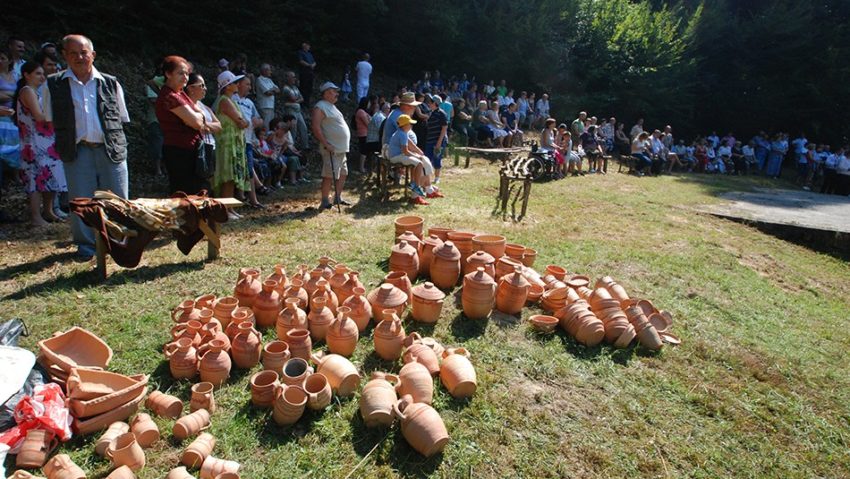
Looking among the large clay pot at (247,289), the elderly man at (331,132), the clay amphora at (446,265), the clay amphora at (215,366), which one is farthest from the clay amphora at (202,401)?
the elderly man at (331,132)

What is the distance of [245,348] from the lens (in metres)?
Answer: 2.92

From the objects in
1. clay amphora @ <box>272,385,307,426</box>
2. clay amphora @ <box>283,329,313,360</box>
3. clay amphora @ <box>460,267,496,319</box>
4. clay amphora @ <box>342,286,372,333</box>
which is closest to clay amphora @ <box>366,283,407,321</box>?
clay amphora @ <box>342,286,372,333</box>

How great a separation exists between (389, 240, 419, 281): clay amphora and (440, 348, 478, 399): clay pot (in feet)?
4.44

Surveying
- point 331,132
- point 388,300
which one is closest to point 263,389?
point 388,300

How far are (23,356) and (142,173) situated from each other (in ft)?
21.2

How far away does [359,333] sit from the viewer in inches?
134

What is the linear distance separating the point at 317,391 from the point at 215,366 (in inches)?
24.8

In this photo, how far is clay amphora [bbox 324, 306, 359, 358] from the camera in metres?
3.06

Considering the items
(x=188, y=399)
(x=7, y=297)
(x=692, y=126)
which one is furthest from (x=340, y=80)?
(x=692, y=126)

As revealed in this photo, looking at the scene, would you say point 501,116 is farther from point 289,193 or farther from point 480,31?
point 289,193

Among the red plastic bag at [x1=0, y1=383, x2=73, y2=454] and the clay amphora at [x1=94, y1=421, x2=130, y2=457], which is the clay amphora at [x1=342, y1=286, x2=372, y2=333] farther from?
the red plastic bag at [x1=0, y1=383, x2=73, y2=454]

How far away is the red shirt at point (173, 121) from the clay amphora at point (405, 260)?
2.37m

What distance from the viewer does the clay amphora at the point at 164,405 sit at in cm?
253

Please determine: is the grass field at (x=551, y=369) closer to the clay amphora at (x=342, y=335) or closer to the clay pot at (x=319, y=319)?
the clay amphora at (x=342, y=335)
